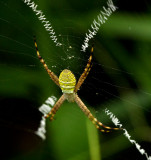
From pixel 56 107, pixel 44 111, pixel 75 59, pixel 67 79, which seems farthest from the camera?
pixel 44 111

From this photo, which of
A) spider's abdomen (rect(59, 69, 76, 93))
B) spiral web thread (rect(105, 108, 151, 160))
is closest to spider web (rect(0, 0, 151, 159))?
spiral web thread (rect(105, 108, 151, 160))

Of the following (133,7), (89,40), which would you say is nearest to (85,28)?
(89,40)

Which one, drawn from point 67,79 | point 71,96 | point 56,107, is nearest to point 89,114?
point 71,96

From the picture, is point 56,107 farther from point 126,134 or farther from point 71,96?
point 126,134

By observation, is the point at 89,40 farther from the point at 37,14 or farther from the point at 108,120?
the point at 108,120

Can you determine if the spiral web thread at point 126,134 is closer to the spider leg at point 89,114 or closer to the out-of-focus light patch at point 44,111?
the spider leg at point 89,114
